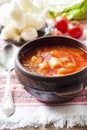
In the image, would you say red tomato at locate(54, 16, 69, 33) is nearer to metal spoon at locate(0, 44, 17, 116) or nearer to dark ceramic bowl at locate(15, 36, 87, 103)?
metal spoon at locate(0, 44, 17, 116)

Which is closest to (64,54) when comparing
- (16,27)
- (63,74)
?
(63,74)

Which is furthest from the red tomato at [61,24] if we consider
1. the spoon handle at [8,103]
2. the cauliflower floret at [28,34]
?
the spoon handle at [8,103]

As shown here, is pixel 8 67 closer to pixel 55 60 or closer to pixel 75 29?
pixel 55 60

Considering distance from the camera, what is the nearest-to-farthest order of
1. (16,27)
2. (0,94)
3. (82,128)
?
(82,128) → (0,94) → (16,27)

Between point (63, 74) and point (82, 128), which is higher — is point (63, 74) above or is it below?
above

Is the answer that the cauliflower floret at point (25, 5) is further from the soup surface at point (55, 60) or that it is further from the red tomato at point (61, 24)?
the soup surface at point (55, 60)

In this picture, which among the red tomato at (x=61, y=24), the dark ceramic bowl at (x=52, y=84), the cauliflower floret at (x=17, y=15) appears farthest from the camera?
the red tomato at (x=61, y=24)

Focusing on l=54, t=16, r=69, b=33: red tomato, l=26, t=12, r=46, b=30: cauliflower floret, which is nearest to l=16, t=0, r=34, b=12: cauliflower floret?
l=26, t=12, r=46, b=30: cauliflower floret

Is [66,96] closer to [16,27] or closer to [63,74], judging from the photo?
[63,74]
